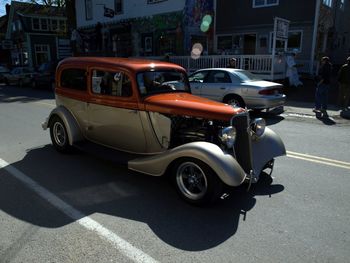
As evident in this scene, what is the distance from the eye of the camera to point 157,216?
4.06 meters

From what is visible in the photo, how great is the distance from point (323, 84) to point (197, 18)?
1277 centimetres

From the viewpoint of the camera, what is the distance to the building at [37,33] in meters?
38.0

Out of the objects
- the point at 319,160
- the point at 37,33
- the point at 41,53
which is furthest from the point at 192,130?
the point at 37,33

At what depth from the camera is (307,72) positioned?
65.4ft

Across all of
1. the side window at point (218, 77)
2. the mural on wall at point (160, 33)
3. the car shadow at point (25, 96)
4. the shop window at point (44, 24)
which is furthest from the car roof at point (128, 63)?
the shop window at point (44, 24)

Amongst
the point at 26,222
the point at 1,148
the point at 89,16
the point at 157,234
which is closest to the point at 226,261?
the point at 157,234

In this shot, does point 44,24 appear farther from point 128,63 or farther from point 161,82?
point 161,82

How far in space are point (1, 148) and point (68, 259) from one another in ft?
15.5

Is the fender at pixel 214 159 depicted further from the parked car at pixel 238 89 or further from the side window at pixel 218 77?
the side window at pixel 218 77

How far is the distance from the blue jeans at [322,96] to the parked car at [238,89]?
1.27 meters

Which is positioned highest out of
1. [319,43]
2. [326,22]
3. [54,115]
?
[326,22]

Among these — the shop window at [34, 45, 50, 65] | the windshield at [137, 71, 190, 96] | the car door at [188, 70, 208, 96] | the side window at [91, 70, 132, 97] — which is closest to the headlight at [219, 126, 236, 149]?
the windshield at [137, 71, 190, 96]

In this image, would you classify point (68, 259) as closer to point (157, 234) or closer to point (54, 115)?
point (157, 234)

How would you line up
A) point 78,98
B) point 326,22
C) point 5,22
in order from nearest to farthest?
point 78,98 < point 326,22 < point 5,22
